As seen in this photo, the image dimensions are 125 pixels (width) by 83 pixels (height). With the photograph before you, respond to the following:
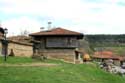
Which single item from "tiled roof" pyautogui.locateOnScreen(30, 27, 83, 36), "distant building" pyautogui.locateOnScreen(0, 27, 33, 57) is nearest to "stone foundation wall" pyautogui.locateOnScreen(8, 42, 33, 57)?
"distant building" pyautogui.locateOnScreen(0, 27, 33, 57)

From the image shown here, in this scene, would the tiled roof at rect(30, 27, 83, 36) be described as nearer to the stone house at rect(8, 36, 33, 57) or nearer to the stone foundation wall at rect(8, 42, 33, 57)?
the stone house at rect(8, 36, 33, 57)

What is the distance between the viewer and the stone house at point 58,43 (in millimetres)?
63969

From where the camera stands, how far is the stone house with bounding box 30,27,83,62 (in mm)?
63969

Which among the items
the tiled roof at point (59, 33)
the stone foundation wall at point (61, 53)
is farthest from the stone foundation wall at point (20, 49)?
the stone foundation wall at point (61, 53)

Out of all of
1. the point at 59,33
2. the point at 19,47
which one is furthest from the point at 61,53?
the point at 19,47

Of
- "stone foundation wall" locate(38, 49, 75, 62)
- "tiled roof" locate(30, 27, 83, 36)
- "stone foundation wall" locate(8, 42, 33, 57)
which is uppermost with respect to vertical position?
"tiled roof" locate(30, 27, 83, 36)

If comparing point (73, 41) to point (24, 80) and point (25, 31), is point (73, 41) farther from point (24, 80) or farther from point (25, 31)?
point (24, 80)

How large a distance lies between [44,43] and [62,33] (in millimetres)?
3214

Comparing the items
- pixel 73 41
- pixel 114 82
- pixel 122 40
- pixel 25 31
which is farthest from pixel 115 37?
pixel 114 82

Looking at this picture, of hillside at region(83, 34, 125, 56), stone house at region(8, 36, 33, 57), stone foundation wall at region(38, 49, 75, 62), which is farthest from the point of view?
Result: hillside at region(83, 34, 125, 56)

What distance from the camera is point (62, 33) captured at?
64125 mm

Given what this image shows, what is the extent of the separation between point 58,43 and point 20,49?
1329cm

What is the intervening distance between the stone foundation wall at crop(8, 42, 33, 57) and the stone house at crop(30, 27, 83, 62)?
27.3 ft

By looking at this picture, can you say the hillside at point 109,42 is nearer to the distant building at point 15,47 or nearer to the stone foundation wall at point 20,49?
the stone foundation wall at point 20,49
